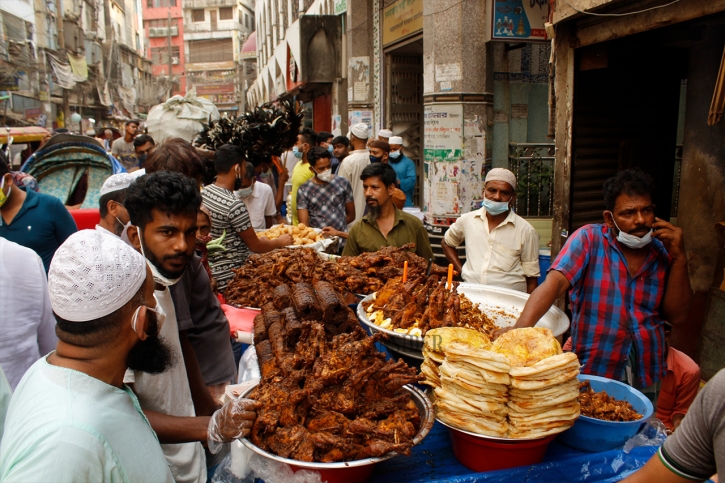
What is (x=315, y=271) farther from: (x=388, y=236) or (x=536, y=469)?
(x=536, y=469)

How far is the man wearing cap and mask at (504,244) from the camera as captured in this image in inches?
160

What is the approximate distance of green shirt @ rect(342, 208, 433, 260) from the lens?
176 inches

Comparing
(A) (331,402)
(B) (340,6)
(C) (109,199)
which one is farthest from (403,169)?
(B) (340,6)

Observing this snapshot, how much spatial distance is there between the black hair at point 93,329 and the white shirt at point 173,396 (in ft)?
2.06

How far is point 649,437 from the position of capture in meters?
2.12

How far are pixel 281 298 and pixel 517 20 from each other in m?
5.94

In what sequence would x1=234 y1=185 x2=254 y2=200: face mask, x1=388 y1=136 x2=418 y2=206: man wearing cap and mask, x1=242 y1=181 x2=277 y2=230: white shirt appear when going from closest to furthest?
x1=234 y1=185 x2=254 y2=200: face mask
x1=242 y1=181 x2=277 y2=230: white shirt
x1=388 y1=136 x2=418 y2=206: man wearing cap and mask

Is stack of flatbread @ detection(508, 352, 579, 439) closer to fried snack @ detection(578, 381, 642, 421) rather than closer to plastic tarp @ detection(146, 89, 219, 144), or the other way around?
fried snack @ detection(578, 381, 642, 421)

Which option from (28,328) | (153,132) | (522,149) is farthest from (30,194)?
(522,149)

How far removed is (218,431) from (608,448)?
1.50 metres

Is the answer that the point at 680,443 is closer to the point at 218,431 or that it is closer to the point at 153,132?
the point at 218,431

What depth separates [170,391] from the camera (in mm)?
2189

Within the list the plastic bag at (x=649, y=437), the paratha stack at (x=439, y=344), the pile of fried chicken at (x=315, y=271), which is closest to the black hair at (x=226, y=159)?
the pile of fried chicken at (x=315, y=271)

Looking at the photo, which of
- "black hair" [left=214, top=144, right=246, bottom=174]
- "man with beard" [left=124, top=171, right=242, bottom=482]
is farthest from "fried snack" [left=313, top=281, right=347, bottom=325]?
"black hair" [left=214, top=144, right=246, bottom=174]
